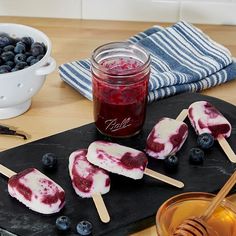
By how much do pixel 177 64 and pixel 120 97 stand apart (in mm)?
278

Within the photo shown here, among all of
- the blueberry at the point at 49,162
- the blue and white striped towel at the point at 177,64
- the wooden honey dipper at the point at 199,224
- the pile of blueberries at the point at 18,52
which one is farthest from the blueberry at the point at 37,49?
the wooden honey dipper at the point at 199,224

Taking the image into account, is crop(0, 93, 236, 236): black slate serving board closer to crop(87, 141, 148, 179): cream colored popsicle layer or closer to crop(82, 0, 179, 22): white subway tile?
crop(87, 141, 148, 179): cream colored popsicle layer

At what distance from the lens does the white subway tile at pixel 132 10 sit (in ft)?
5.10

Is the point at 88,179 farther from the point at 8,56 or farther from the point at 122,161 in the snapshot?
the point at 8,56

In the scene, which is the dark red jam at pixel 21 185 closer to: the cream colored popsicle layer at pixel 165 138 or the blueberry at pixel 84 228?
the blueberry at pixel 84 228

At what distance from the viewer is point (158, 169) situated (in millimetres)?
1062

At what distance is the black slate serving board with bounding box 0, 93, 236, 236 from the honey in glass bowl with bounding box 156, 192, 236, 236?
45 millimetres

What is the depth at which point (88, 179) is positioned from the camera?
38.9 inches

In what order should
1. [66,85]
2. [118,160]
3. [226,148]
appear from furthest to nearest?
1. [66,85]
2. [226,148]
3. [118,160]

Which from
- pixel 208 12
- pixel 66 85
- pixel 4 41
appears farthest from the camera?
pixel 208 12

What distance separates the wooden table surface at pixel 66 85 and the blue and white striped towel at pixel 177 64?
3cm

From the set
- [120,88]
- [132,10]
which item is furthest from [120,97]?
[132,10]

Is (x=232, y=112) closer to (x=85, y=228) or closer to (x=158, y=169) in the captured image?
(x=158, y=169)

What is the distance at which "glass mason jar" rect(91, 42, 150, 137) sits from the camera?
1.09m
